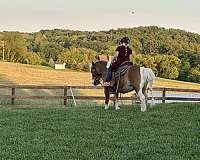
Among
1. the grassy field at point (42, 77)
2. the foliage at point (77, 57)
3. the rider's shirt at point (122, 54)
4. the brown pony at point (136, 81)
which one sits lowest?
the grassy field at point (42, 77)

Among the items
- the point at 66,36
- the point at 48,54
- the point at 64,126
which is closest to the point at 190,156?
the point at 64,126

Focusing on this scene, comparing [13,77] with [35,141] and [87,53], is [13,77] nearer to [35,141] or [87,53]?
[87,53]

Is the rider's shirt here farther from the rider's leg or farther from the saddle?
the rider's leg

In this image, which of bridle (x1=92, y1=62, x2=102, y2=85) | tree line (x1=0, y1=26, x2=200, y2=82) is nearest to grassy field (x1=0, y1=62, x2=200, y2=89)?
tree line (x1=0, y1=26, x2=200, y2=82)

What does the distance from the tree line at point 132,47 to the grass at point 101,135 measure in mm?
61638

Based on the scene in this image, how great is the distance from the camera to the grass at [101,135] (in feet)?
24.6

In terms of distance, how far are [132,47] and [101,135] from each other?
79209mm

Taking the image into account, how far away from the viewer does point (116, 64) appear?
14.0 m

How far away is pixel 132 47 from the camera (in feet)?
288

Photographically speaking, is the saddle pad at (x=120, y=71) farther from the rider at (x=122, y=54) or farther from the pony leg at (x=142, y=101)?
the pony leg at (x=142, y=101)

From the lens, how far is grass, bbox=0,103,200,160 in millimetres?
7496

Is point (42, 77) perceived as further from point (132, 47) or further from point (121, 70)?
point (121, 70)

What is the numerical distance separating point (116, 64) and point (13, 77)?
132ft

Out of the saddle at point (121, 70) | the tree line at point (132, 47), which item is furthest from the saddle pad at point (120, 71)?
the tree line at point (132, 47)
